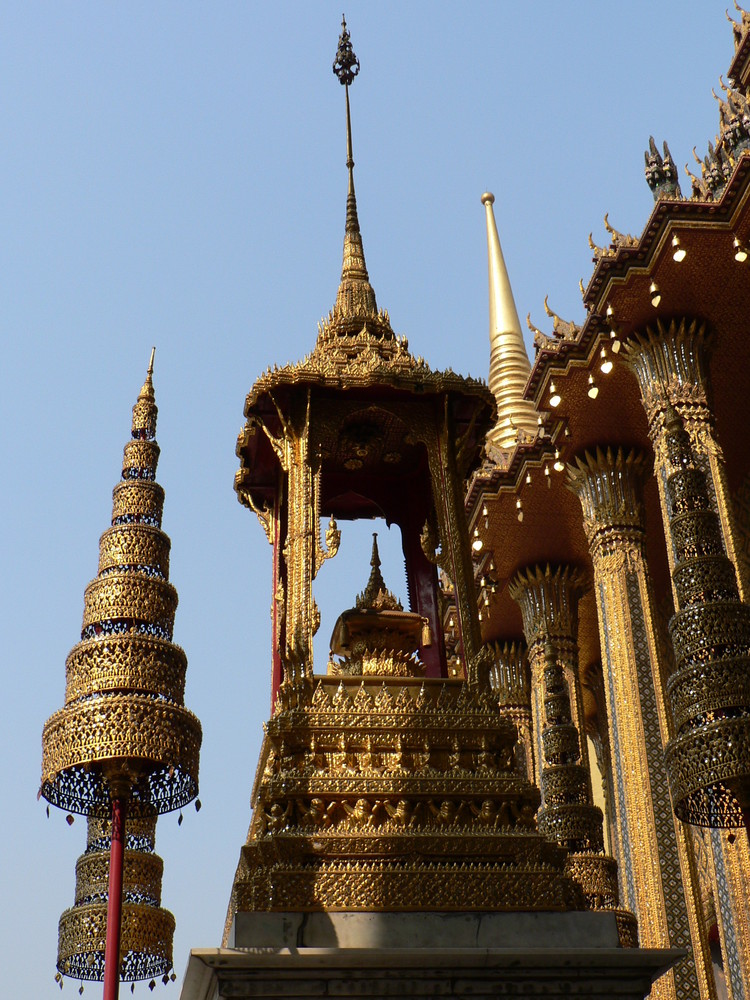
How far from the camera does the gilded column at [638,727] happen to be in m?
11.4

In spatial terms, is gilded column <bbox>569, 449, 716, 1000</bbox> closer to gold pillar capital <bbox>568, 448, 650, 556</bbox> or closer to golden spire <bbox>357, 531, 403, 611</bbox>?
gold pillar capital <bbox>568, 448, 650, 556</bbox>

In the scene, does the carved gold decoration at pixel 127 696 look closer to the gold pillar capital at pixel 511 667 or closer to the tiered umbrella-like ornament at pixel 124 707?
the tiered umbrella-like ornament at pixel 124 707

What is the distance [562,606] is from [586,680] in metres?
3.36

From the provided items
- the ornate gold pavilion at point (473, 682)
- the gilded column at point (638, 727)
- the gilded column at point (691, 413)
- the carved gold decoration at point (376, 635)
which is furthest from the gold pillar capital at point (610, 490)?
the carved gold decoration at point (376, 635)

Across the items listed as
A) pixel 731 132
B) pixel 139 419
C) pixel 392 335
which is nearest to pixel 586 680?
pixel 731 132

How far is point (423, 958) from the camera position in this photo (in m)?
4.66

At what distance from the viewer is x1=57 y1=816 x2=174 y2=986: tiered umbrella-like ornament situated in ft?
26.2

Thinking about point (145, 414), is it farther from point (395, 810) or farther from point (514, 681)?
point (514, 681)

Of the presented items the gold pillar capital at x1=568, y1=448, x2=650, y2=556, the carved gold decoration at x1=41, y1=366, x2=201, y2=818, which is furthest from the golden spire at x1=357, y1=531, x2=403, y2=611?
the gold pillar capital at x1=568, y1=448, x2=650, y2=556

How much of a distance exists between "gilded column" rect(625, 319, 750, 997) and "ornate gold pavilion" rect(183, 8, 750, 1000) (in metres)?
0.03

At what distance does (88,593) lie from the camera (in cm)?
561

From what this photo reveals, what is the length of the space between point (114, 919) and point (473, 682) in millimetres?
1981

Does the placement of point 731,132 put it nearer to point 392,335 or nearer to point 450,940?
point 392,335

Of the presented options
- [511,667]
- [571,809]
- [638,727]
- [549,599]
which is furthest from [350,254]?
[511,667]
